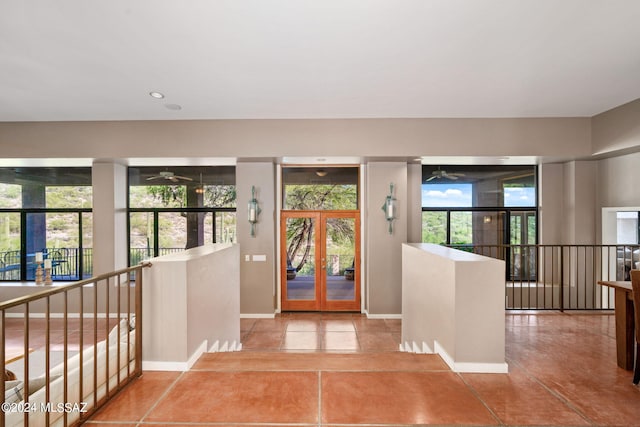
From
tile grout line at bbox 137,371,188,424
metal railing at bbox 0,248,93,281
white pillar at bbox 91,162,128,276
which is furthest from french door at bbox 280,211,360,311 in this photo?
metal railing at bbox 0,248,93,281

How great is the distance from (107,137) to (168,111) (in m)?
1.37

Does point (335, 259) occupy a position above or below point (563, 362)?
above

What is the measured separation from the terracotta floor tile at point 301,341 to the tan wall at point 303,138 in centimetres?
290

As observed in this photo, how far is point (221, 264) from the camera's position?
3.74m

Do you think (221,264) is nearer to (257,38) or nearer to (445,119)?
(257,38)

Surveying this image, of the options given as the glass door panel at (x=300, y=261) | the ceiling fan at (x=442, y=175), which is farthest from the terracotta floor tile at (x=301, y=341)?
the ceiling fan at (x=442, y=175)

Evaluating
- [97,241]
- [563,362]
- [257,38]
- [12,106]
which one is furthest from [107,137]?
[563,362]

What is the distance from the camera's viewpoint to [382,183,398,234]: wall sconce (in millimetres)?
5484

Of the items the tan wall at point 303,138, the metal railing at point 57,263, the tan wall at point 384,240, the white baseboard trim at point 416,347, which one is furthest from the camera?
the metal railing at point 57,263

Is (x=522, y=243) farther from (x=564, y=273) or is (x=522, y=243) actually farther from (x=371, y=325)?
(x=371, y=325)

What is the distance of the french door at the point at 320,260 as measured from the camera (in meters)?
6.05

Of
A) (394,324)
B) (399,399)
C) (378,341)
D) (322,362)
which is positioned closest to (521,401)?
(399,399)

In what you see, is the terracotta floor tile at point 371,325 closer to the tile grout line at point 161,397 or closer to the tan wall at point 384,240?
the tan wall at point 384,240

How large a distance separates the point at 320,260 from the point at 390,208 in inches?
67.4
